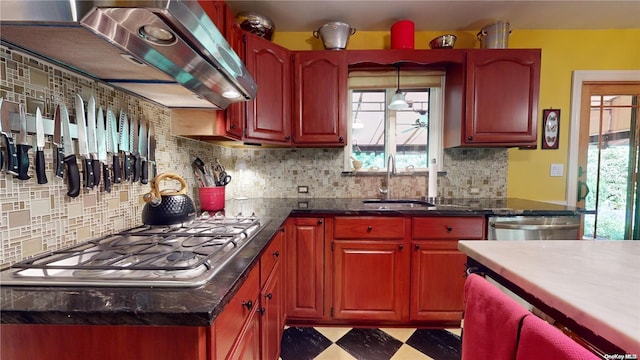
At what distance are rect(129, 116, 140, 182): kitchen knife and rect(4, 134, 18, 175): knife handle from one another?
46 cm

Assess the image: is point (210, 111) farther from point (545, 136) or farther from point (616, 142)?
point (616, 142)

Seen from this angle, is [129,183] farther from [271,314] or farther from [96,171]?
[271,314]

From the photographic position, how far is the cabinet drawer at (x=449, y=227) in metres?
1.79

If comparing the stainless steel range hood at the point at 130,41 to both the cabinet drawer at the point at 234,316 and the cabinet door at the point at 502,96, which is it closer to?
the cabinet drawer at the point at 234,316

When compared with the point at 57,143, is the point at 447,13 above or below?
above

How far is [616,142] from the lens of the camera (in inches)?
94.6

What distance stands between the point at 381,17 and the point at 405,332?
240 cm

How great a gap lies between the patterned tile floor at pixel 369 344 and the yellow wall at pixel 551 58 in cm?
150

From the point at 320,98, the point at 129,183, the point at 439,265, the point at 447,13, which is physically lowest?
the point at 439,265

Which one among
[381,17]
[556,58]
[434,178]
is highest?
[381,17]

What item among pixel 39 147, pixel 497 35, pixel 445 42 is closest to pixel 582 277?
pixel 39 147

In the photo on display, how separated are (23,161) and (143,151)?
0.53 metres

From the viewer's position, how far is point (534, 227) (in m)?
1.75

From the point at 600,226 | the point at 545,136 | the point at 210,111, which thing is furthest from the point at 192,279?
the point at 600,226
